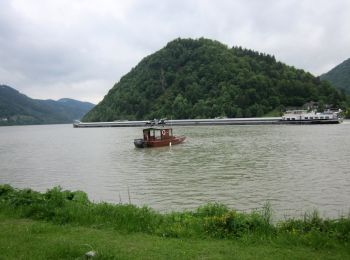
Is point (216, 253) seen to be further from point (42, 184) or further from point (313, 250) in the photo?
point (42, 184)

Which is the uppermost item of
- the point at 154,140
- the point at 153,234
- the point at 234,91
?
the point at 234,91

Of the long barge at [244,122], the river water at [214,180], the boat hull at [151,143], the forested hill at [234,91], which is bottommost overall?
the river water at [214,180]

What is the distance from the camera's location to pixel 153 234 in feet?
31.3

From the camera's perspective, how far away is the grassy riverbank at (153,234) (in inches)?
315

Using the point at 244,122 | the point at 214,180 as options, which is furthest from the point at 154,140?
the point at 244,122

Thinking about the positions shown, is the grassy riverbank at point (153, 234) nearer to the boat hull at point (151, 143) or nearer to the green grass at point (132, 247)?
the green grass at point (132, 247)

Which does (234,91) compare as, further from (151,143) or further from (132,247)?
(132,247)

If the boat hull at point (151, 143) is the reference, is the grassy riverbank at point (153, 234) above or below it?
above

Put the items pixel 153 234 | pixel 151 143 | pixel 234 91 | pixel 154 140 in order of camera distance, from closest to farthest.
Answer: pixel 153 234
pixel 151 143
pixel 154 140
pixel 234 91

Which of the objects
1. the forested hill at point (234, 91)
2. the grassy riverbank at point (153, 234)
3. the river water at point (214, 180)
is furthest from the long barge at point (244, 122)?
the grassy riverbank at point (153, 234)

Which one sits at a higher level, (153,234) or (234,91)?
(234,91)

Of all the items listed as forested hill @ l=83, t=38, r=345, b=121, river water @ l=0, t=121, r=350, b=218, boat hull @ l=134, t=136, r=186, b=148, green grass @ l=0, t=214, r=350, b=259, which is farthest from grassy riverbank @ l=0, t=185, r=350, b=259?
forested hill @ l=83, t=38, r=345, b=121

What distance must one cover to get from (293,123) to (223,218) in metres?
113

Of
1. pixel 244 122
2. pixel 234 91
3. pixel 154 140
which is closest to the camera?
pixel 154 140
